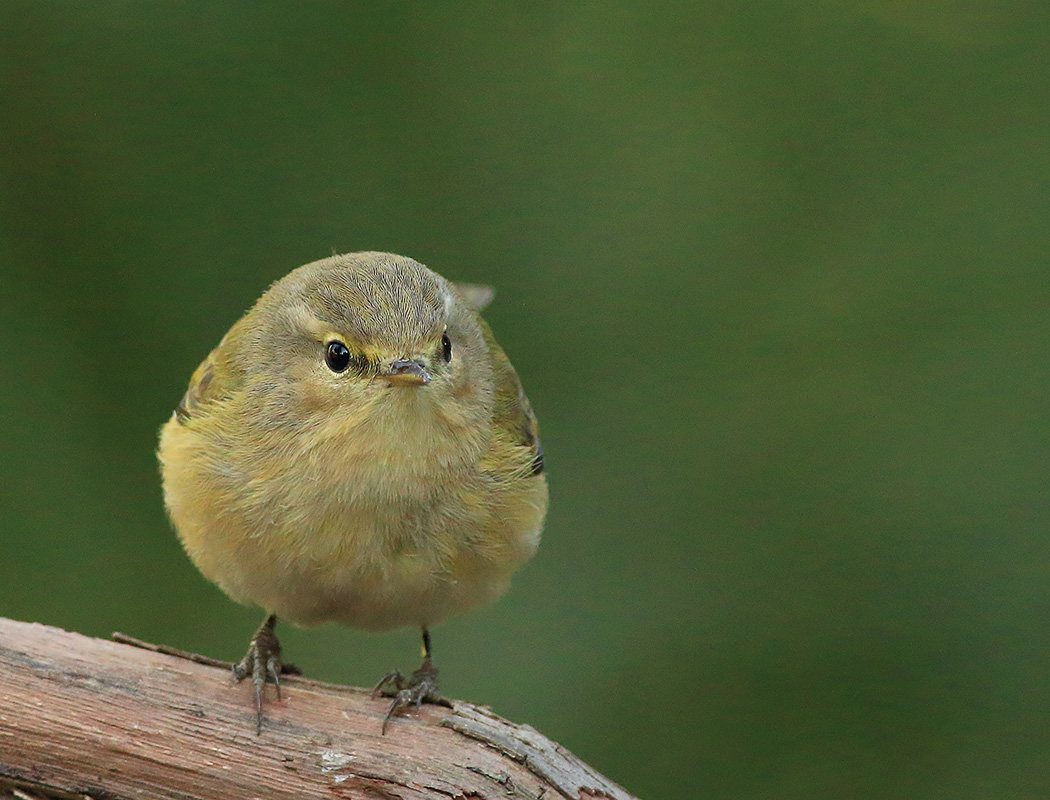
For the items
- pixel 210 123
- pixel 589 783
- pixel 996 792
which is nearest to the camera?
pixel 589 783

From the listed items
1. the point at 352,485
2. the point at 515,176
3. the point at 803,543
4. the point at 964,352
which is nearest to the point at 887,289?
the point at 964,352

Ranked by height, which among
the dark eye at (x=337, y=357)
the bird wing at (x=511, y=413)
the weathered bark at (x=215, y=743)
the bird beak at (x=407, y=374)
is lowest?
the weathered bark at (x=215, y=743)

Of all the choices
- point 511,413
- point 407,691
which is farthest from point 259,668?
point 511,413

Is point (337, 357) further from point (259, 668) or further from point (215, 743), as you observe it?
point (215, 743)

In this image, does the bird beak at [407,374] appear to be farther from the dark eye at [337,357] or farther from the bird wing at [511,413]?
the bird wing at [511,413]

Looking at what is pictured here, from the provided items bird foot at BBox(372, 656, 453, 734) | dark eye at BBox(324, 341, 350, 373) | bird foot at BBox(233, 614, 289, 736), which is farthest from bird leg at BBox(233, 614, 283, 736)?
dark eye at BBox(324, 341, 350, 373)

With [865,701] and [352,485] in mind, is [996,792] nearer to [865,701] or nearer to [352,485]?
[865,701]

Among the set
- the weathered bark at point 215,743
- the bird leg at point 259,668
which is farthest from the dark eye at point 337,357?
the weathered bark at point 215,743
